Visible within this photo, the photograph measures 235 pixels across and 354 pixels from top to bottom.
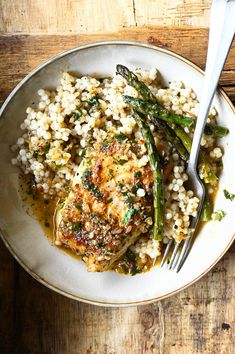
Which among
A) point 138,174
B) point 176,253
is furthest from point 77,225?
point 176,253

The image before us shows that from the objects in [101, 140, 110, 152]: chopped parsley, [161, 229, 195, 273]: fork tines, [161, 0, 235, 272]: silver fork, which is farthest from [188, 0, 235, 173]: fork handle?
[161, 229, 195, 273]: fork tines

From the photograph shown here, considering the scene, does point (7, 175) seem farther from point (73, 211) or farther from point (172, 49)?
point (172, 49)

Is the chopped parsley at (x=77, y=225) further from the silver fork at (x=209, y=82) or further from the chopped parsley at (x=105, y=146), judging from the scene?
the silver fork at (x=209, y=82)

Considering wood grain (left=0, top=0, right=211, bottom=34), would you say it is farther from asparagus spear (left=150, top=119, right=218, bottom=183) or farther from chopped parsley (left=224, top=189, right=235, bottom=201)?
chopped parsley (left=224, top=189, right=235, bottom=201)

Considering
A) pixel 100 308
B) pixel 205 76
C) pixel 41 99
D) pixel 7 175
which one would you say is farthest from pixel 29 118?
pixel 100 308

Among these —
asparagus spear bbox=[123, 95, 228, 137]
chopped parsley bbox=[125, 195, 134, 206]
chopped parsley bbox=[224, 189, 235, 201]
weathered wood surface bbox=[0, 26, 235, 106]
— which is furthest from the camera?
weathered wood surface bbox=[0, 26, 235, 106]

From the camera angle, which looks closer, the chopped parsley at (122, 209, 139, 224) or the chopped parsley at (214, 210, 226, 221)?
the chopped parsley at (122, 209, 139, 224)

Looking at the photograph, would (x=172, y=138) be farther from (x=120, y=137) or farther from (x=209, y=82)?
(x=209, y=82)
